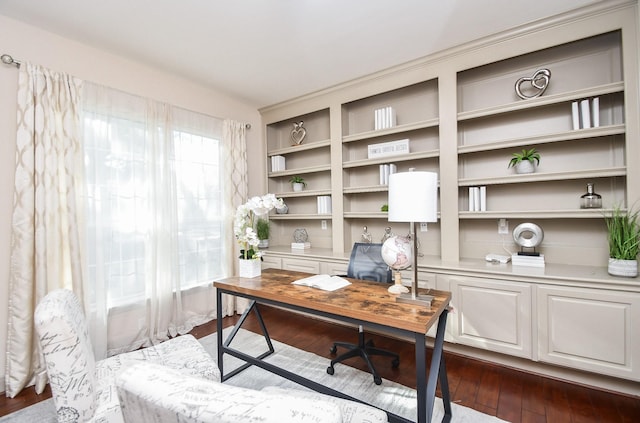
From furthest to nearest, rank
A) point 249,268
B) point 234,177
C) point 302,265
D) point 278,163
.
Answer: point 278,163, point 234,177, point 302,265, point 249,268

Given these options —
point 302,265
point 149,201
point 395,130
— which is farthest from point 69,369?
point 395,130

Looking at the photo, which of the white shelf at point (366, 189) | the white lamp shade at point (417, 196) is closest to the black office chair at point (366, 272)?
the white lamp shade at point (417, 196)

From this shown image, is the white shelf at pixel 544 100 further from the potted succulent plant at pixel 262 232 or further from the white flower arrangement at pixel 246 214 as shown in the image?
the potted succulent plant at pixel 262 232

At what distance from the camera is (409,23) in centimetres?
227

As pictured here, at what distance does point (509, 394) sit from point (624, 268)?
118 centimetres

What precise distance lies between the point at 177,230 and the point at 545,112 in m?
3.72

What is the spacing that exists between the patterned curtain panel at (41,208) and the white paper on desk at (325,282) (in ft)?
6.21

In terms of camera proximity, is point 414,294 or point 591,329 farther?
point 591,329

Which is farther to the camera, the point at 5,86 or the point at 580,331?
the point at 5,86

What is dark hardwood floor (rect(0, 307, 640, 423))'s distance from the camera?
1.75 m

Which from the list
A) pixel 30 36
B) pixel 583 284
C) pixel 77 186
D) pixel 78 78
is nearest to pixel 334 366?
pixel 583 284

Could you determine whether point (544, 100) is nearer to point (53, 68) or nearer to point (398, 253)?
point (398, 253)

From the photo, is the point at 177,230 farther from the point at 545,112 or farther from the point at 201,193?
the point at 545,112

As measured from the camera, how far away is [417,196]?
1.47 metres
